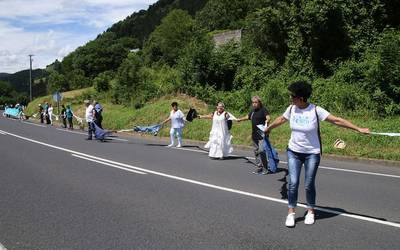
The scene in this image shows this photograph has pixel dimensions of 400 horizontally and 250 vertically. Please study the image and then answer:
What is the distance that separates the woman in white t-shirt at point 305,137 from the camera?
6.65 metres

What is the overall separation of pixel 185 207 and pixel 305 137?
237 cm

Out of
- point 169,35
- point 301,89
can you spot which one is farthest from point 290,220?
point 169,35

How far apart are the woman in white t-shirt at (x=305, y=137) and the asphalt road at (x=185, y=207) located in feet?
1.77

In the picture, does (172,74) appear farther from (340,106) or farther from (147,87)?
A: (340,106)

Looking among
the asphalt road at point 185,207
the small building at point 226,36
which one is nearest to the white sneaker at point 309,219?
the asphalt road at point 185,207

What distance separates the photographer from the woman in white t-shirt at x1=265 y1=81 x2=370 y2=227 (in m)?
6.65

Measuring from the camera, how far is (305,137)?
6.70 m

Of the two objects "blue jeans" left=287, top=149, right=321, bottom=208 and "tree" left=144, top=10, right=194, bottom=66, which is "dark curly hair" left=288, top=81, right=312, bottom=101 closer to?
"blue jeans" left=287, top=149, right=321, bottom=208

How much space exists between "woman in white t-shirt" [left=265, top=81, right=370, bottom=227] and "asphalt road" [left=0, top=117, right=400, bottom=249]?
54 cm

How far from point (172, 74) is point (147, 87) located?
8.55 feet

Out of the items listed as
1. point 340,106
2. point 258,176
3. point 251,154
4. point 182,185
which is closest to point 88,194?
point 182,185

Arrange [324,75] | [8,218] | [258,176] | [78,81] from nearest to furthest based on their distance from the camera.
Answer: [8,218] → [258,176] → [324,75] → [78,81]

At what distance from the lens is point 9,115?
58906 mm

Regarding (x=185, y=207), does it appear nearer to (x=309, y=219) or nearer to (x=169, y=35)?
(x=309, y=219)
